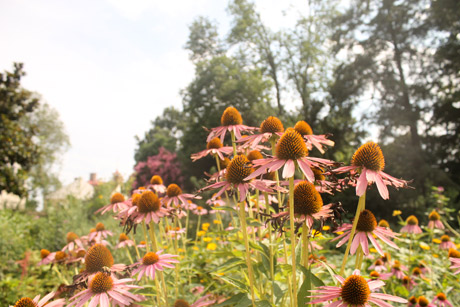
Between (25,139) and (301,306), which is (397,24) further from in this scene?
(301,306)

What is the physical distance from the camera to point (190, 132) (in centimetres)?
1712

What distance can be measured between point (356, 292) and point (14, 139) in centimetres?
726

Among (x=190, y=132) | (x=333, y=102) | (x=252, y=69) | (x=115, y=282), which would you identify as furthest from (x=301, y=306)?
(x=252, y=69)

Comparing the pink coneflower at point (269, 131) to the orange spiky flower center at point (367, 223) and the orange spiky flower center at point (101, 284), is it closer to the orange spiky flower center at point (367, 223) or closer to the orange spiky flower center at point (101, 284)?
the orange spiky flower center at point (367, 223)

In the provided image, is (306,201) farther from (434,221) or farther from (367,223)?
(434,221)

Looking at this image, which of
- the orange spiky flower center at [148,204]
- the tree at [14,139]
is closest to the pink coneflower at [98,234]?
the orange spiky flower center at [148,204]

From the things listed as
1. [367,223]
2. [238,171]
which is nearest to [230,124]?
[238,171]

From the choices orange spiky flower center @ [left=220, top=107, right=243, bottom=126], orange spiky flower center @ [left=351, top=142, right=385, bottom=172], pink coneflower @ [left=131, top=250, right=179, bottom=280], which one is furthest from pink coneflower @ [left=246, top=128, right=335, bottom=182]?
orange spiky flower center @ [left=220, top=107, right=243, bottom=126]

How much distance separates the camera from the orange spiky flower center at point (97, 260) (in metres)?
1.29

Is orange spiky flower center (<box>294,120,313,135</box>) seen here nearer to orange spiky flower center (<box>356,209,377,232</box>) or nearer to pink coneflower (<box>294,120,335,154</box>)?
pink coneflower (<box>294,120,335,154</box>)

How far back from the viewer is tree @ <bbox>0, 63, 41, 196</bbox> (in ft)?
20.2

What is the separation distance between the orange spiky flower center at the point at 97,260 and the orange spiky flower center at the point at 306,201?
2.64 feet

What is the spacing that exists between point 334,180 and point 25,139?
7152 millimetres

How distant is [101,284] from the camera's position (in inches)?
45.9
